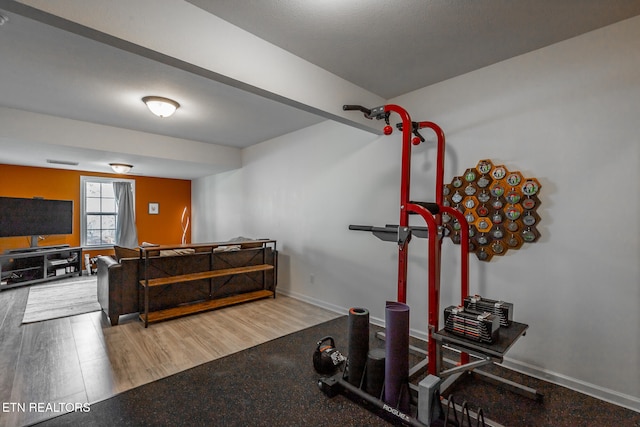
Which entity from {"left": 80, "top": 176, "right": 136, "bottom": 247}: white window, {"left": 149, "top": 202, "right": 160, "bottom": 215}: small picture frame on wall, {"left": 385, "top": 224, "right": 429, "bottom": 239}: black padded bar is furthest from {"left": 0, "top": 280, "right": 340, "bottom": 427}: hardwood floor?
{"left": 149, "top": 202, "right": 160, "bottom": 215}: small picture frame on wall

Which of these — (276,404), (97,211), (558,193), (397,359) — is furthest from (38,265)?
(558,193)

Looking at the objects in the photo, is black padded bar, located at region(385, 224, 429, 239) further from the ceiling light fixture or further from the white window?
the white window

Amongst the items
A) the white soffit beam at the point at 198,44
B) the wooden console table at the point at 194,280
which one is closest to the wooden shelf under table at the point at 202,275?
the wooden console table at the point at 194,280

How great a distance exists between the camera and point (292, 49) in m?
2.39

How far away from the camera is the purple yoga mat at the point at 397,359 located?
189cm

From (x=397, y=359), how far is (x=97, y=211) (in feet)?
24.3

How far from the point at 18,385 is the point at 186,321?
4.83ft

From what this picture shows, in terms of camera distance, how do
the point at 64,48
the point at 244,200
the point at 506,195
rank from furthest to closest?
the point at 244,200 → the point at 506,195 → the point at 64,48

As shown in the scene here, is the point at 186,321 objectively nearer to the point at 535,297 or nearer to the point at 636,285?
the point at 535,297

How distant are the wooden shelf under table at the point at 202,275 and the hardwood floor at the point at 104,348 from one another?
1.49 ft

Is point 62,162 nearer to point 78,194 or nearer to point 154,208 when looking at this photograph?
point 78,194

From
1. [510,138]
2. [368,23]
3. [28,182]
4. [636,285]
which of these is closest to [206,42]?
[368,23]

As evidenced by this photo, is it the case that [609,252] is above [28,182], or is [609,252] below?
below

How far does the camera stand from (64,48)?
233 cm
